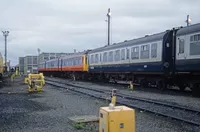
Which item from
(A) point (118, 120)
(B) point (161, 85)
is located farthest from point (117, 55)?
(A) point (118, 120)

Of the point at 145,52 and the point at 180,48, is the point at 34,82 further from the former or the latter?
the point at 180,48

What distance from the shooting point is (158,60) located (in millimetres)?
20609

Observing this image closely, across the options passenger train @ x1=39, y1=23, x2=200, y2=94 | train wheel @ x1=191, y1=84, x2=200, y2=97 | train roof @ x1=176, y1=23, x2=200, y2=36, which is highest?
train roof @ x1=176, y1=23, x2=200, y2=36

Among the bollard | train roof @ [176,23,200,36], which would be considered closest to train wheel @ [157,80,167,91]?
train roof @ [176,23,200,36]

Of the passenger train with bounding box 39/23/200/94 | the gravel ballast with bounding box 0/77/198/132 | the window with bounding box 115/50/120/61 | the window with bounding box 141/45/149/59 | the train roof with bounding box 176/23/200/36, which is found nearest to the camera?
the gravel ballast with bounding box 0/77/198/132

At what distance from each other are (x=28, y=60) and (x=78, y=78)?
167ft

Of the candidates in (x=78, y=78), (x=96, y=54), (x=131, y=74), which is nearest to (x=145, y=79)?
(x=131, y=74)

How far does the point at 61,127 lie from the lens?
877 centimetres

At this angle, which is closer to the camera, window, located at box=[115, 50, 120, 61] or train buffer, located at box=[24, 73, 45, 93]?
train buffer, located at box=[24, 73, 45, 93]

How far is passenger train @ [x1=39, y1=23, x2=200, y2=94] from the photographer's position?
17.2 meters

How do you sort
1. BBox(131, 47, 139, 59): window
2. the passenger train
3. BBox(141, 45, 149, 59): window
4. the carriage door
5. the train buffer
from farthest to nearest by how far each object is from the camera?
1. BBox(131, 47, 139, 59): window
2. BBox(141, 45, 149, 59): window
3. the train buffer
4. the carriage door
5. the passenger train

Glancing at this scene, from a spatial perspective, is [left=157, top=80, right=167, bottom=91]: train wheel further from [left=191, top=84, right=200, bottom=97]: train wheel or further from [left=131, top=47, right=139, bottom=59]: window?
[left=191, top=84, right=200, bottom=97]: train wheel

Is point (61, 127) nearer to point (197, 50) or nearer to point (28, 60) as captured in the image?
point (197, 50)

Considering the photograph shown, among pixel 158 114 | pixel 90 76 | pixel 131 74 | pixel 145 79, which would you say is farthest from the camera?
pixel 90 76
